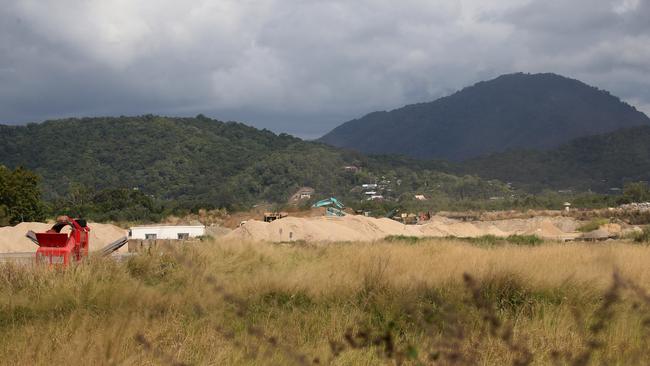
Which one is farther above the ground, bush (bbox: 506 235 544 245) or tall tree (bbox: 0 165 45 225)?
tall tree (bbox: 0 165 45 225)

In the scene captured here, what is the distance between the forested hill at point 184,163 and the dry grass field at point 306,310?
102 meters

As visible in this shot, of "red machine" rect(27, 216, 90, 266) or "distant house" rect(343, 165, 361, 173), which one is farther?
"distant house" rect(343, 165, 361, 173)

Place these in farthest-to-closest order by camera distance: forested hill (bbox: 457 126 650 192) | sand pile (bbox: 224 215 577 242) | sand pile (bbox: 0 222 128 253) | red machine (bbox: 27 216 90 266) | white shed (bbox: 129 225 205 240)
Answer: forested hill (bbox: 457 126 650 192) < white shed (bbox: 129 225 205 240) < sand pile (bbox: 224 215 577 242) < sand pile (bbox: 0 222 128 253) < red machine (bbox: 27 216 90 266)

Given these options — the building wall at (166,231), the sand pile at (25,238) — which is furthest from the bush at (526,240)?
the building wall at (166,231)

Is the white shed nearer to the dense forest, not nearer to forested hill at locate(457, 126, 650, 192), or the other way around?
the dense forest

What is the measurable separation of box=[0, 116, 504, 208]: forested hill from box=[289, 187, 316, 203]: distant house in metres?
1.30

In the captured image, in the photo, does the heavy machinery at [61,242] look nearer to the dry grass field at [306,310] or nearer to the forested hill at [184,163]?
the dry grass field at [306,310]

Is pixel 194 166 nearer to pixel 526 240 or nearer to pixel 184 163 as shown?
pixel 184 163

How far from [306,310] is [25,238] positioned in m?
28.4

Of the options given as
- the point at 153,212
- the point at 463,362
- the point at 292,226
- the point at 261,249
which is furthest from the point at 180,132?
the point at 463,362

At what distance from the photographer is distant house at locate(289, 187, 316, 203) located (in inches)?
4510

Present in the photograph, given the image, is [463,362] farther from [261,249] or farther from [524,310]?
[261,249]

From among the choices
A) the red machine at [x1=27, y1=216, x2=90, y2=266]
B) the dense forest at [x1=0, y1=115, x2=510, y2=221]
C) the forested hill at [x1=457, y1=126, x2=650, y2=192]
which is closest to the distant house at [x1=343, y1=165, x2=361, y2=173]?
Answer: the dense forest at [x1=0, y1=115, x2=510, y2=221]

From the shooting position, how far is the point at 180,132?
160125 mm
